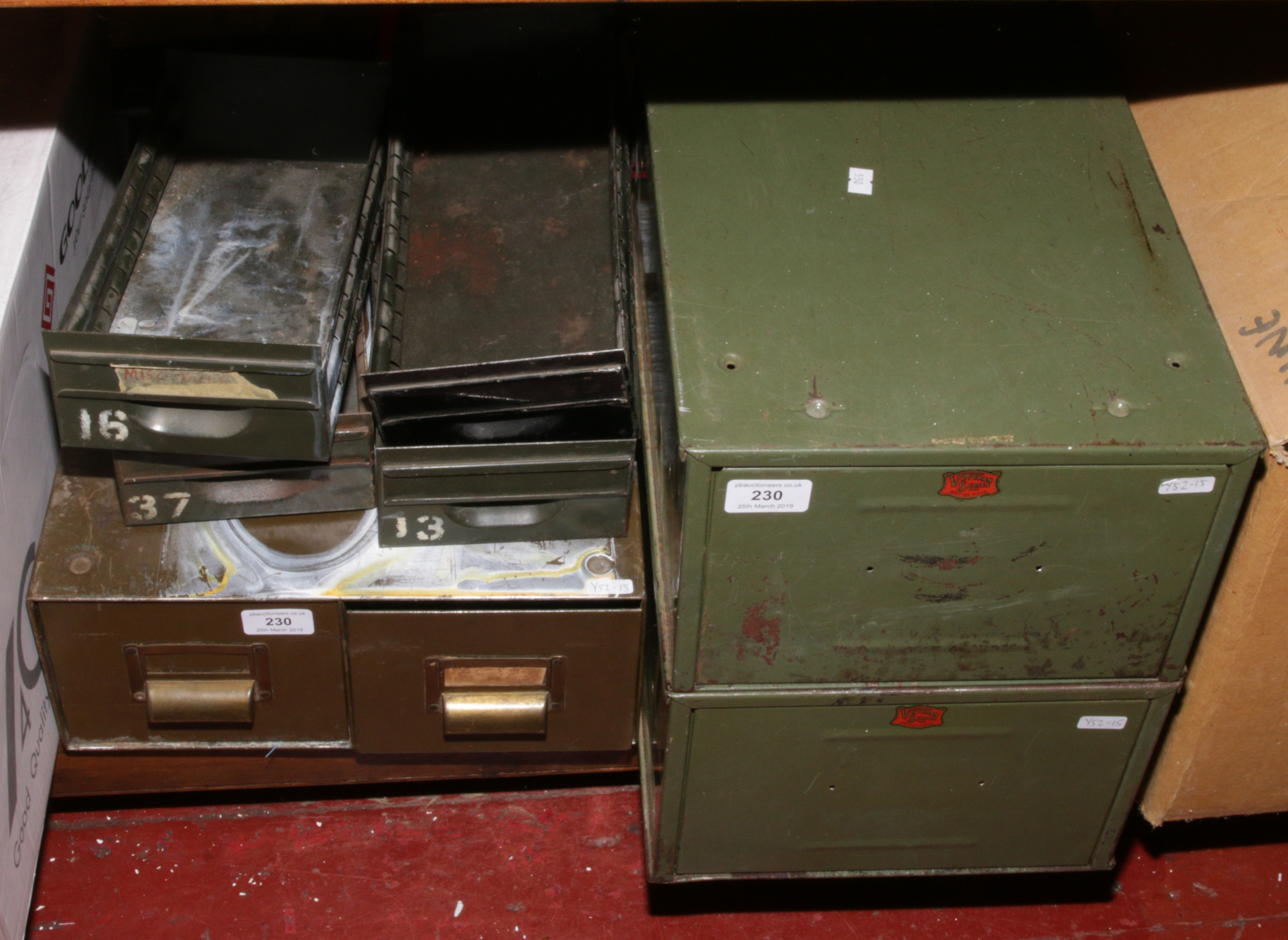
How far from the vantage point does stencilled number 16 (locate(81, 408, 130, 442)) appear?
1.17m

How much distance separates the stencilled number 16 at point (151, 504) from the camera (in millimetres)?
1300

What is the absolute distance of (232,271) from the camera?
1362 millimetres

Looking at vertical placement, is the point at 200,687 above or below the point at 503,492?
below

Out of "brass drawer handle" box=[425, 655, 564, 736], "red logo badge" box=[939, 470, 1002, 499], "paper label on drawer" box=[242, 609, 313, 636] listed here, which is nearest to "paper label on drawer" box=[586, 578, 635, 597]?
"brass drawer handle" box=[425, 655, 564, 736]

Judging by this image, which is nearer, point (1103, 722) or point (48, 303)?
point (1103, 722)

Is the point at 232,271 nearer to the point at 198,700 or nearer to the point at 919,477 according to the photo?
the point at 198,700

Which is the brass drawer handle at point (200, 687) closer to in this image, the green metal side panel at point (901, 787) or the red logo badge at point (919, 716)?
the green metal side panel at point (901, 787)

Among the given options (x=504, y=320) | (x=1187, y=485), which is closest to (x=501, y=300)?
(x=504, y=320)

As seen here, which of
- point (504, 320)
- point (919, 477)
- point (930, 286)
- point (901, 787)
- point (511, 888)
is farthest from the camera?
point (511, 888)

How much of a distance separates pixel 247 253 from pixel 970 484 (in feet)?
3.07

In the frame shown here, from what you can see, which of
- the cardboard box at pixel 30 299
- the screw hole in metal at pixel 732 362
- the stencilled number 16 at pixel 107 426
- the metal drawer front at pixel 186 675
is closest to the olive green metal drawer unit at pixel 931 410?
the screw hole in metal at pixel 732 362

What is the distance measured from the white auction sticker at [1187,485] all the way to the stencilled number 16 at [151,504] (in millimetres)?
1064

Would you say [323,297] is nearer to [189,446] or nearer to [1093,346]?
[189,446]

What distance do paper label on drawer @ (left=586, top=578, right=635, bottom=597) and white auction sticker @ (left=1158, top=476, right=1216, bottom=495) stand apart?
1.93ft
